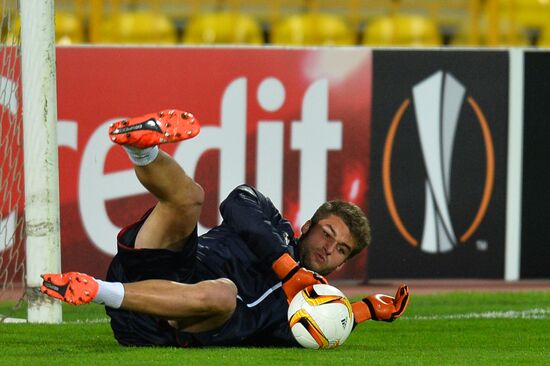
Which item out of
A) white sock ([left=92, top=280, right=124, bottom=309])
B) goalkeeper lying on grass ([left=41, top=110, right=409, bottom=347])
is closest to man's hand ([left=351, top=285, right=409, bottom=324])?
goalkeeper lying on grass ([left=41, top=110, right=409, bottom=347])

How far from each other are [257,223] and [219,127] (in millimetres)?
4073

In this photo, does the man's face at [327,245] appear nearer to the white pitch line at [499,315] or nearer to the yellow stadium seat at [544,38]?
the white pitch line at [499,315]

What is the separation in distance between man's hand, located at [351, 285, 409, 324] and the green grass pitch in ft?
0.53

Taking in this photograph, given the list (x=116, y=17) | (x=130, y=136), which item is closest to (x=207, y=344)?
(x=130, y=136)

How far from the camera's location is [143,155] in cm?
554

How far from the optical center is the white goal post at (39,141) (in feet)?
24.6

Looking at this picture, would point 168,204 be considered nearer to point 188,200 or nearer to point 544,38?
point 188,200

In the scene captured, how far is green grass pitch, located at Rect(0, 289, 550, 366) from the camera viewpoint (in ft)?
18.4

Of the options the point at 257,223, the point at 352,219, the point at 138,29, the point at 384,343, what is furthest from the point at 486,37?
the point at 257,223

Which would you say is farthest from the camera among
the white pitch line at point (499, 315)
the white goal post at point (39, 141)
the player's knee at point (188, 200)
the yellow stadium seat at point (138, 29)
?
the yellow stadium seat at point (138, 29)

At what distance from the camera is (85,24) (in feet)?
45.1

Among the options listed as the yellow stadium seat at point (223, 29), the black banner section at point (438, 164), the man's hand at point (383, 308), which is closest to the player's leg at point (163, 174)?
the man's hand at point (383, 308)

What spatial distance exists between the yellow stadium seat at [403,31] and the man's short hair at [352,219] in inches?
272

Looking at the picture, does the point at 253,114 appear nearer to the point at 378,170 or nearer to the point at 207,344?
the point at 378,170
